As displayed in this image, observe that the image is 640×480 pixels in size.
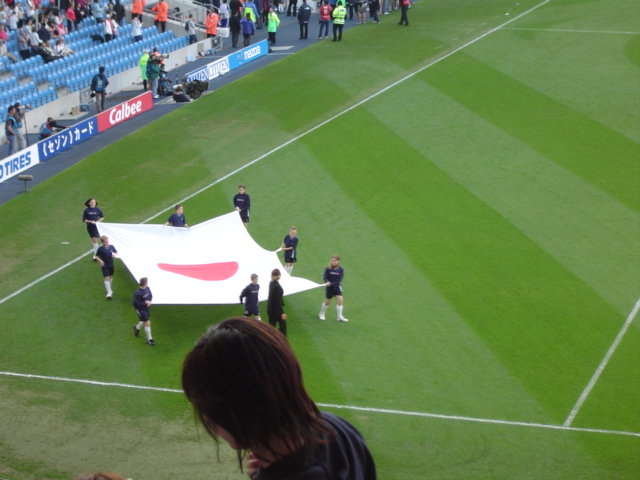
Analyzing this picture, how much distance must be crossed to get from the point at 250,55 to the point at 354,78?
5593 millimetres

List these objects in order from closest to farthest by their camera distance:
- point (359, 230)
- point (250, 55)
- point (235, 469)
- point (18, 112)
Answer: point (235, 469), point (359, 230), point (18, 112), point (250, 55)

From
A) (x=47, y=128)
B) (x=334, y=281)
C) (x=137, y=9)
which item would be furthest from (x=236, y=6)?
(x=334, y=281)

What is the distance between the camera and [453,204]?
2734cm

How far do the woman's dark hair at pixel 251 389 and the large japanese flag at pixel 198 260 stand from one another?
17.5m

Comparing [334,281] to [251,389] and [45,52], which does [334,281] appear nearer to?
[251,389]

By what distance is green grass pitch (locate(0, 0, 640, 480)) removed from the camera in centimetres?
1677

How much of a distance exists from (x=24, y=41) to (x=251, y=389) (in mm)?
34401

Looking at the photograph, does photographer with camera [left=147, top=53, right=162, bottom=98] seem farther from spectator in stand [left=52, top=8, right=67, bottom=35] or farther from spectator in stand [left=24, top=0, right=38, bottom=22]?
spectator in stand [left=24, top=0, right=38, bottom=22]

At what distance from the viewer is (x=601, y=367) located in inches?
760

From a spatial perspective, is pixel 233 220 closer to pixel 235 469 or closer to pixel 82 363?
pixel 82 363

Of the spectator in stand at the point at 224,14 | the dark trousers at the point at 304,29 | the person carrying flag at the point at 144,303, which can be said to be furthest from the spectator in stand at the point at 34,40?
the person carrying flag at the point at 144,303

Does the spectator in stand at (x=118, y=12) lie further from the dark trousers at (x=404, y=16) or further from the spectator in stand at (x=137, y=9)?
the dark trousers at (x=404, y=16)

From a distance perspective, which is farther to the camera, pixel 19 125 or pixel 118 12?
pixel 118 12

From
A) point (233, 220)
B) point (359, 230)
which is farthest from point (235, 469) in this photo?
point (359, 230)
